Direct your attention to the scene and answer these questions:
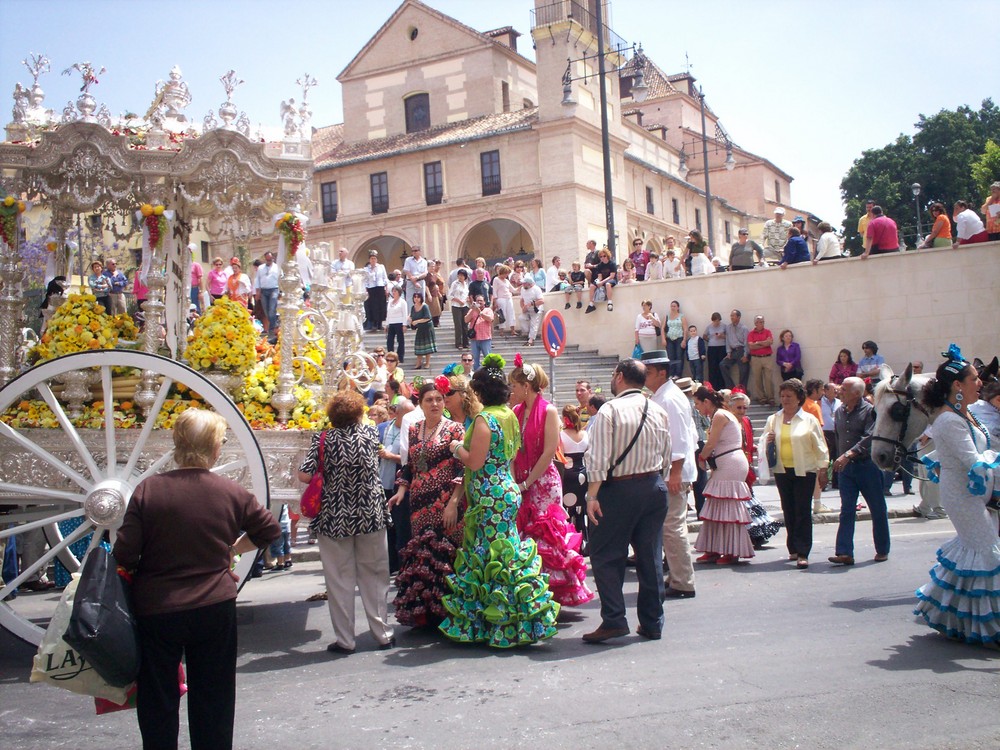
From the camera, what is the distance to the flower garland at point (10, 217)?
729 centimetres

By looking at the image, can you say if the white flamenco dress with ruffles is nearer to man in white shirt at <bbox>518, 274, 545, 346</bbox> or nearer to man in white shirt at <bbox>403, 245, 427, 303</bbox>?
man in white shirt at <bbox>518, 274, 545, 346</bbox>

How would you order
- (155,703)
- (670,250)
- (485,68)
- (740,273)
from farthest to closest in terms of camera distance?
(485,68), (670,250), (740,273), (155,703)

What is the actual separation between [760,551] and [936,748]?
581cm

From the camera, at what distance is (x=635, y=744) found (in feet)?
15.1

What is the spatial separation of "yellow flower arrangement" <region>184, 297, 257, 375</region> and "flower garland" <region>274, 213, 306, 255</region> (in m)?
0.75

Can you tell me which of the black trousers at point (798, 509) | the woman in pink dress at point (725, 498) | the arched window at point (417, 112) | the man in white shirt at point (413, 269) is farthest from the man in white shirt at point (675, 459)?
the arched window at point (417, 112)

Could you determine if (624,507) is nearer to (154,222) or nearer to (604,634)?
(604,634)

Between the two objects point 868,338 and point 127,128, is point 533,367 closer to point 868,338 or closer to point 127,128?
point 127,128

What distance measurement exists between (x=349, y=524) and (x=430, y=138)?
121 feet

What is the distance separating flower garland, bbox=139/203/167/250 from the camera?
7.46 m

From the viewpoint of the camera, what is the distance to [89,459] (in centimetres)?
604


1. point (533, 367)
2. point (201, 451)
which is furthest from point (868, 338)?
point (201, 451)

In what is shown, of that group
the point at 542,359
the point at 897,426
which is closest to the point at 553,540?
the point at 897,426

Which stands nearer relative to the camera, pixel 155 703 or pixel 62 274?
pixel 155 703
